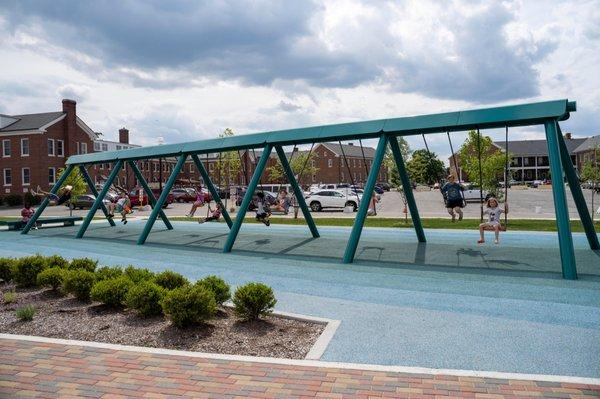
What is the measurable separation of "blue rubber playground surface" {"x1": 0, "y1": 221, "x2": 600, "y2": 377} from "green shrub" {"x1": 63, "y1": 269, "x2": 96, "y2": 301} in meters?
2.47

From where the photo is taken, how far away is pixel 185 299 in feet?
19.6

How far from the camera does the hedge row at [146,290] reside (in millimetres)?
6000

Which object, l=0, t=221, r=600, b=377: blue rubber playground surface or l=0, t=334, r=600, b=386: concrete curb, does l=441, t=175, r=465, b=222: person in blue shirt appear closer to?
l=0, t=221, r=600, b=377: blue rubber playground surface

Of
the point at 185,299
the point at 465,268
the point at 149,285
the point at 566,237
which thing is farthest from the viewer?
the point at 465,268

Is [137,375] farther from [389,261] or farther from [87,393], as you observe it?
[389,261]

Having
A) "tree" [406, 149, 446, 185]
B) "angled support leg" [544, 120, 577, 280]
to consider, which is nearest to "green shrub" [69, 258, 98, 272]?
"angled support leg" [544, 120, 577, 280]

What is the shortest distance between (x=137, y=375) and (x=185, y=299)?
1416 millimetres

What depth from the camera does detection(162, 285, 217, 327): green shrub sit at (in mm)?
5902

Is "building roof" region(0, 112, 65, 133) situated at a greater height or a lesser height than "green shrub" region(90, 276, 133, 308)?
greater

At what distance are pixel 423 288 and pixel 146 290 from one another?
450 cm

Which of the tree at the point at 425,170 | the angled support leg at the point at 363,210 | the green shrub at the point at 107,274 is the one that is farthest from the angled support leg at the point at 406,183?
the tree at the point at 425,170

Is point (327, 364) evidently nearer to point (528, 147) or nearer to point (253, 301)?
point (253, 301)

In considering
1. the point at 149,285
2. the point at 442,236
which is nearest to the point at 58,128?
the point at 442,236

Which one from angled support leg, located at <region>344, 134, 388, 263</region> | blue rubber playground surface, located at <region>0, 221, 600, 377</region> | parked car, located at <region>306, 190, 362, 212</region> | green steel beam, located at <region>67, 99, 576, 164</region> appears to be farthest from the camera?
parked car, located at <region>306, 190, 362, 212</region>
